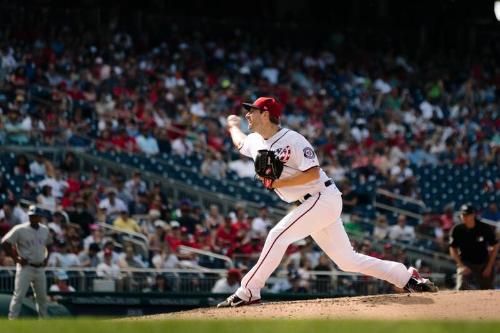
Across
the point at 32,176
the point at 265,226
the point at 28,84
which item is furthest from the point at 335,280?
the point at 28,84

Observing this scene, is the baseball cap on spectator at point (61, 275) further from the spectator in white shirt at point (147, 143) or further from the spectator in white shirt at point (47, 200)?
the spectator in white shirt at point (147, 143)

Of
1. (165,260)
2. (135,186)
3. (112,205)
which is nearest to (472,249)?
(165,260)

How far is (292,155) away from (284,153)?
0.06 metres

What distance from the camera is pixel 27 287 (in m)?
13.6

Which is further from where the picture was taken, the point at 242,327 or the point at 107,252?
the point at 107,252

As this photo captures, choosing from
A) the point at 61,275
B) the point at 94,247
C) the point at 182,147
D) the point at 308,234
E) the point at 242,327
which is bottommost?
the point at 242,327

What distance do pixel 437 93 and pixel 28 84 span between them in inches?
378

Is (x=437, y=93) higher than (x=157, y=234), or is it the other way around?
(x=437, y=93)

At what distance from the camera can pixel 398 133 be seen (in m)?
24.0

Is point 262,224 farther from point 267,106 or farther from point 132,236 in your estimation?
point 267,106

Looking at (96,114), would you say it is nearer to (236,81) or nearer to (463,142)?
(236,81)

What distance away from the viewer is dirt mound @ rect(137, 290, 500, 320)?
869 centimetres

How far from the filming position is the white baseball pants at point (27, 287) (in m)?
13.4

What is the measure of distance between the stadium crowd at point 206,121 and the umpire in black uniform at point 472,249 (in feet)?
12.3
